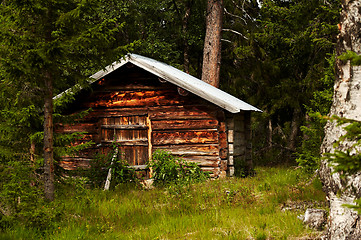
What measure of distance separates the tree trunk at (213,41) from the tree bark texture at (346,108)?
42.7 ft

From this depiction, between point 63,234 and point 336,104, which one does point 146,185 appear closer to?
point 63,234

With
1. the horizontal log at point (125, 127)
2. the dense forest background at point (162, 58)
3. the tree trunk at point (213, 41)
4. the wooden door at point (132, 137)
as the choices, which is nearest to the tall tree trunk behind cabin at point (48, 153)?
the dense forest background at point (162, 58)

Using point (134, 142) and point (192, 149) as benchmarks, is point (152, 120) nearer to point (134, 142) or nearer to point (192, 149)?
point (134, 142)

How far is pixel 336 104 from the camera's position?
17.6 feet

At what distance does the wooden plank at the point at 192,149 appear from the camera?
40.5ft

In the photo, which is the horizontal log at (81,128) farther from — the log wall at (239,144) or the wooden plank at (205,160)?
the log wall at (239,144)

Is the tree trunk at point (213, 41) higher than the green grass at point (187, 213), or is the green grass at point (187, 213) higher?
the tree trunk at point (213, 41)

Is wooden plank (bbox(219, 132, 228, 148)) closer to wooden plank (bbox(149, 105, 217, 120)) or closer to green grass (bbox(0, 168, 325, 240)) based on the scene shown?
wooden plank (bbox(149, 105, 217, 120))

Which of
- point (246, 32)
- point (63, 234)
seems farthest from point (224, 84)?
point (63, 234)

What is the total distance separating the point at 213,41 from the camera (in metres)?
18.3

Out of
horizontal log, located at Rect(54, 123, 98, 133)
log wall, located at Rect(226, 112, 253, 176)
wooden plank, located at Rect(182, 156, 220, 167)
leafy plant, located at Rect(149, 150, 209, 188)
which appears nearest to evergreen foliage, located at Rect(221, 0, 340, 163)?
log wall, located at Rect(226, 112, 253, 176)

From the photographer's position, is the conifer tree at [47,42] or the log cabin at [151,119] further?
the log cabin at [151,119]

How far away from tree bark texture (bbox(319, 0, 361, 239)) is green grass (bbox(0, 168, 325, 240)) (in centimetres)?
114

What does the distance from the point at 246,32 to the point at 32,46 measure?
15.9 meters
